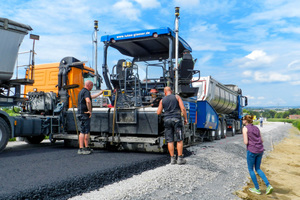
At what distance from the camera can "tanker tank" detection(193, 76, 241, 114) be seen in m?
10.5

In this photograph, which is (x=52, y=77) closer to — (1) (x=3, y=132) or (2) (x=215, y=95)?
(1) (x=3, y=132)

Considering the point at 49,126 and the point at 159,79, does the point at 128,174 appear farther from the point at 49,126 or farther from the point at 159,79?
the point at 49,126

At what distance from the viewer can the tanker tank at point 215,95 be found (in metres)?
10.5

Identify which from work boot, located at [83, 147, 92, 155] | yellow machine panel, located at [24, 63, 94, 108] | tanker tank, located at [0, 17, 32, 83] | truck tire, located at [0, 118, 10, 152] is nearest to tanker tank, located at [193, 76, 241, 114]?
yellow machine panel, located at [24, 63, 94, 108]

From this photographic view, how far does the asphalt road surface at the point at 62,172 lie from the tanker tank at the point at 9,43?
220 cm

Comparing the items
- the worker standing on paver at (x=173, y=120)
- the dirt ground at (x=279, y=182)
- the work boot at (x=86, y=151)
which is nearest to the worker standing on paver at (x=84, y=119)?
the work boot at (x=86, y=151)

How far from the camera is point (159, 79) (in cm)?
685

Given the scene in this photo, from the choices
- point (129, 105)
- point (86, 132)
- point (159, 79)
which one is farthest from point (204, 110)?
point (86, 132)

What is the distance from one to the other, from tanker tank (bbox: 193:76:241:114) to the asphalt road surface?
14.2ft

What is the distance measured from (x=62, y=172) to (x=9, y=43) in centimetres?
395

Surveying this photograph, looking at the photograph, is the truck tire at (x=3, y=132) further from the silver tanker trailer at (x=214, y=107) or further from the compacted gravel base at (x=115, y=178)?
the silver tanker trailer at (x=214, y=107)

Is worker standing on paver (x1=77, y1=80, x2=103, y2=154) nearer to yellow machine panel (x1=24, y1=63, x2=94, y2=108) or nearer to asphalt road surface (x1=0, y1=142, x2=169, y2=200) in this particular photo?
asphalt road surface (x1=0, y1=142, x2=169, y2=200)

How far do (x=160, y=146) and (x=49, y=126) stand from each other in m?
3.53

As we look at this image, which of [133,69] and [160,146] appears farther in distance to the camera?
[133,69]
